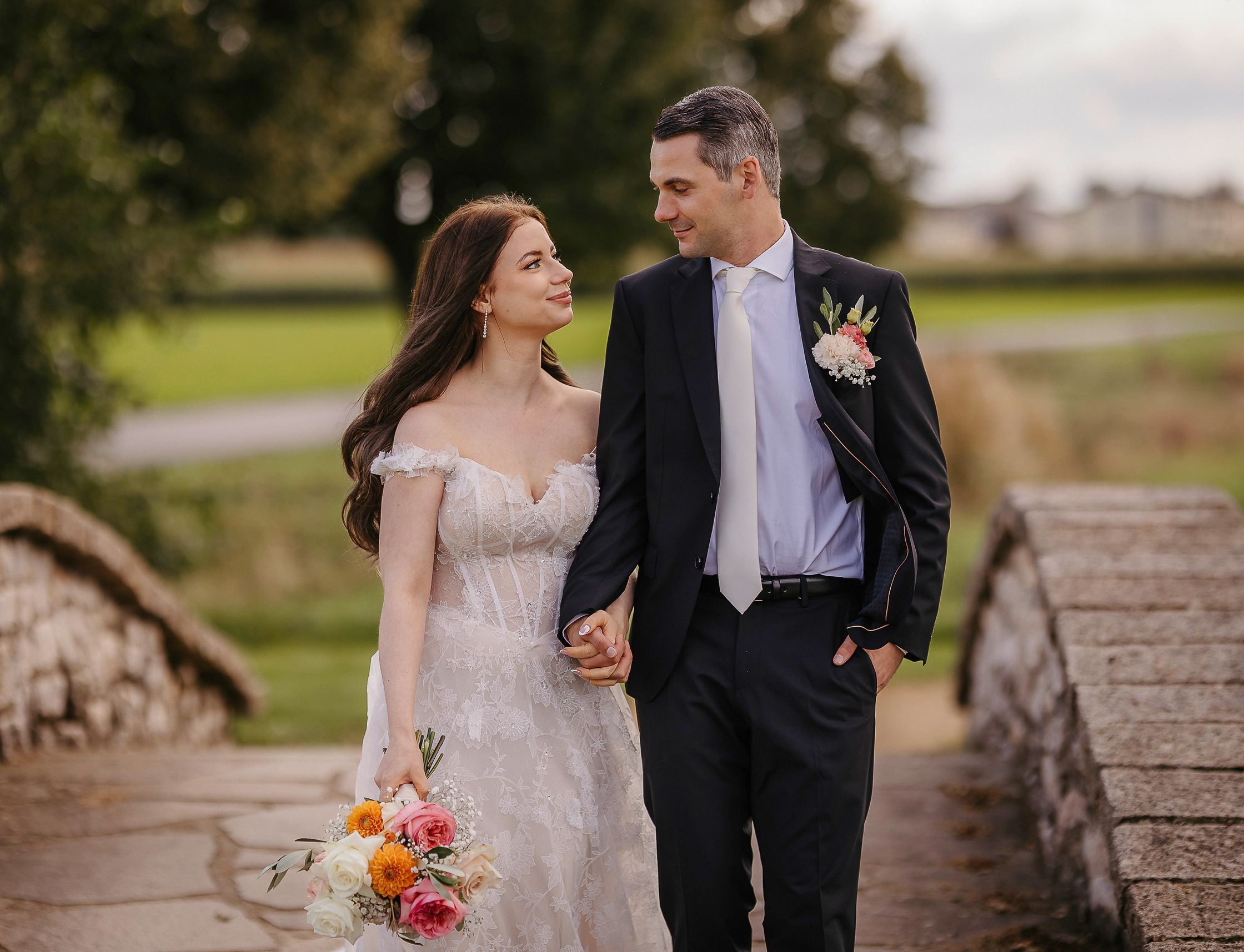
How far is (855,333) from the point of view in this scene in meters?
2.86

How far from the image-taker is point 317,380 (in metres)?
30.0

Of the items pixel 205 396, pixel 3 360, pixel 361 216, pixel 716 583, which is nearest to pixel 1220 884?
pixel 716 583

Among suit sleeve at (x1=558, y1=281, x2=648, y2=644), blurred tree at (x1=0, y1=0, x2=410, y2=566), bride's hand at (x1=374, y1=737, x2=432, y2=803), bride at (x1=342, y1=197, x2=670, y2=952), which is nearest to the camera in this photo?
bride's hand at (x1=374, y1=737, x2=432, y2=803)

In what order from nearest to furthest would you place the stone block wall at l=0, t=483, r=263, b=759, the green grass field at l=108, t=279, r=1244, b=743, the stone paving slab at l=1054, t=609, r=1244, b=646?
1. the stone paving slab at l=1054, t=609, r=1244, b=646
2. the stone block wall at l=0, t=483, r=263, b=759
3. the green grass field at l=108, t=279, r=1244, b=743

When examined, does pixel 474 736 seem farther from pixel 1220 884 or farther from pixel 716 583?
pixel 1220 884

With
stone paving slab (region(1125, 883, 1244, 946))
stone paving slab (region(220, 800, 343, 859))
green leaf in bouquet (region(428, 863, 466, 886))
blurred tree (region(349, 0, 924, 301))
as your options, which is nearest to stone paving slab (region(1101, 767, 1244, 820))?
stone paving slab (region(1125, 883, 1244, 946))

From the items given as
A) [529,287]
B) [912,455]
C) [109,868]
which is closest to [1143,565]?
[912,455]

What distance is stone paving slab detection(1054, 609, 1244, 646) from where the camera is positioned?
4.23m

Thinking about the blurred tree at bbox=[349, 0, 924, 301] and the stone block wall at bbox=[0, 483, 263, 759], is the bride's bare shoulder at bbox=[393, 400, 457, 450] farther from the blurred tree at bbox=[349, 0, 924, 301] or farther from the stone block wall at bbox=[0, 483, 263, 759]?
the blurred tree at bbox=[349, 0, 924, 301]

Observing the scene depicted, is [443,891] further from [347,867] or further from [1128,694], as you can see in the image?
[1128,694]

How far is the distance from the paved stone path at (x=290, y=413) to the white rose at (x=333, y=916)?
5869mm

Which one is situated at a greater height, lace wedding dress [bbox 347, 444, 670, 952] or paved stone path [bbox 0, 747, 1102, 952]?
lace wedding dress [bbox 347, 444, 670, 952]

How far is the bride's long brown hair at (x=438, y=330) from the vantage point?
10.9 feet

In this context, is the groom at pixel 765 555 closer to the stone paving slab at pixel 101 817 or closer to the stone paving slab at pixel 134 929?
the stone paving slab at pixel 134 929
